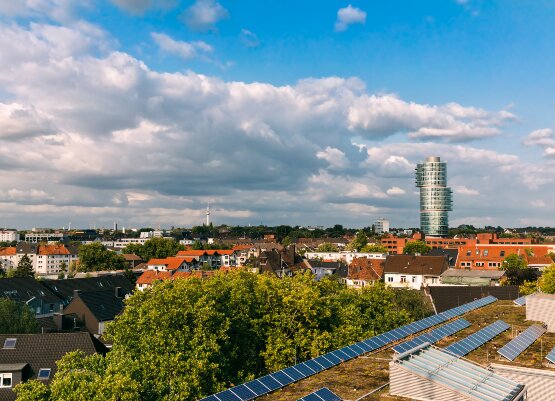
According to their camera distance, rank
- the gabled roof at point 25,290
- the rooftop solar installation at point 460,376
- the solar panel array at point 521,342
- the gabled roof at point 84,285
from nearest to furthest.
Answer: the rooftop solar installation at point 460,376 → the solar panel array at point 521,342 → the gabled roof at point 25,290 → the gabled roof at point 84,285

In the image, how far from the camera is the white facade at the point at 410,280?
11361cm

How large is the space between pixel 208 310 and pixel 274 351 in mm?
6144

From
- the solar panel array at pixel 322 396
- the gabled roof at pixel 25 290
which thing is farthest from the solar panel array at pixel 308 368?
the gabled roof at pixel 25 290

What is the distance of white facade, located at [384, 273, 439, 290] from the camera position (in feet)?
373

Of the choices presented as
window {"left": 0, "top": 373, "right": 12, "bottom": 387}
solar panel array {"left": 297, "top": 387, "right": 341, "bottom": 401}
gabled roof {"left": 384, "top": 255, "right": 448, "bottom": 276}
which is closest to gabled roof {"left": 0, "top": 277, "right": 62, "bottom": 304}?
window {"left": 0, "top": 373, "right": 12, "bottom": 387}

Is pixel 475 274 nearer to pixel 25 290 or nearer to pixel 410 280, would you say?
pixel 410 280

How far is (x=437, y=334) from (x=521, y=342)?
15.5 feet

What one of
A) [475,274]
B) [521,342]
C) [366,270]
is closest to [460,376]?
[521,342]

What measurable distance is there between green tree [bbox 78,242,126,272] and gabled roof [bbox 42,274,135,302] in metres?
60.0

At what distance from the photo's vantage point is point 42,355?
4531 centimetres

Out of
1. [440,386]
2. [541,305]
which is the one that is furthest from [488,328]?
[440,386]

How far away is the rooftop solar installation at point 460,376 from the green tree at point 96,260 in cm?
15182

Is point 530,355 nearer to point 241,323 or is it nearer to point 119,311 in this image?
point 241,323

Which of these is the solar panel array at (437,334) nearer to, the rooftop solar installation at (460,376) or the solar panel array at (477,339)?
the solar panel array at (477,339)
